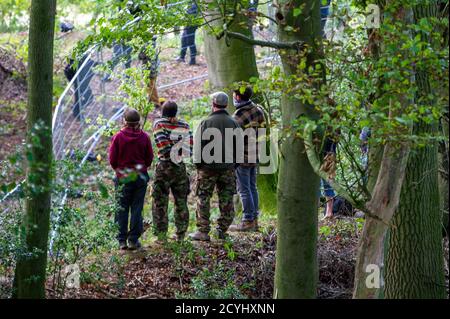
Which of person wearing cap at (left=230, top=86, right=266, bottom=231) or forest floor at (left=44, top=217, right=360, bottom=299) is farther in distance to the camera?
person wearing cap at (left=230, top=86, right=266, bottom=231)

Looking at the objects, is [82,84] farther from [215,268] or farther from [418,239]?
[418,239]

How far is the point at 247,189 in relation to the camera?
400 inches

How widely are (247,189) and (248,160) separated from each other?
0.42 metres

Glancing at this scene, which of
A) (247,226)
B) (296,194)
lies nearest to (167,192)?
(247,226)

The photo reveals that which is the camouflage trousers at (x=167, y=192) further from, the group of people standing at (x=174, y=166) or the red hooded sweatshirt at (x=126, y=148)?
the red hooded sweatshirt at (x=126, y=148)

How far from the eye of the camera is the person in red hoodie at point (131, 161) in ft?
29.2

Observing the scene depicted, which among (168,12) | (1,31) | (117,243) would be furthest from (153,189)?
(1,31)

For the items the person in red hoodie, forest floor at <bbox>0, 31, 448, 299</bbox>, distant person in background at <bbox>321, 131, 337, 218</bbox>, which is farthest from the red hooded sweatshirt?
distant person in background at <bbox>321, 131, 337, 218</bbox>

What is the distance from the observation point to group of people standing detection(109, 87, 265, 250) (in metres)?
8.97

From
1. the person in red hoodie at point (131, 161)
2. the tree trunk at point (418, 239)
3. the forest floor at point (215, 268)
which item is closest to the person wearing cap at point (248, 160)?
the forest floor at point (215, 268)

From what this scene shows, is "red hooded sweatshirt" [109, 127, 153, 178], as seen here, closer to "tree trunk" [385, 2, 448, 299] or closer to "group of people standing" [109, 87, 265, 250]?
"group of people standing" [109, 87, 265, 250]

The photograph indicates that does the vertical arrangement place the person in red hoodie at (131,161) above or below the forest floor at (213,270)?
above

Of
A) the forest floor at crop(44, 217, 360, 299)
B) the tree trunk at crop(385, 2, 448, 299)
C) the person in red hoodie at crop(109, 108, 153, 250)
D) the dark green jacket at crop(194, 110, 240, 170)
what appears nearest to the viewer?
the tree trunk at crop(385, 2, 448, 299)
